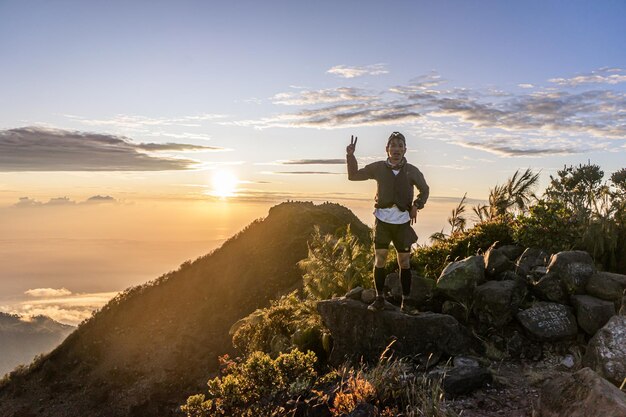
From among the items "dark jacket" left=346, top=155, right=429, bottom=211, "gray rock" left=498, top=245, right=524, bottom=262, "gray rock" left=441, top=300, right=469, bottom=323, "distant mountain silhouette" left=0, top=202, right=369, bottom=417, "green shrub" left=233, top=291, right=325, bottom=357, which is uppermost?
"dark jacket" left=346, top=155, right=429, bottom=211

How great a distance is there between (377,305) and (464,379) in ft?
7.36

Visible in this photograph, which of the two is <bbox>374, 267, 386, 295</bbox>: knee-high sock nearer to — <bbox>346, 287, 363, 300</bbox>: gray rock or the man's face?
<bbox>346, 287, 363, 300</bbox>: gray rock

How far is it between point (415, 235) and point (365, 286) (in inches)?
91.0

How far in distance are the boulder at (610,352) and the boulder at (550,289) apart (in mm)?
1694

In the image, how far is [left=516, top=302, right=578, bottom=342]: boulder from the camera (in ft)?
27.6

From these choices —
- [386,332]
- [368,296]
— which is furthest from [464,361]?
[368,296]

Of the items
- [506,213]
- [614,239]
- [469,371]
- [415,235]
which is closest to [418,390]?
[469,371]

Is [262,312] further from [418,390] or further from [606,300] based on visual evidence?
[606,300]

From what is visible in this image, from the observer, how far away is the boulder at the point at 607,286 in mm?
8789

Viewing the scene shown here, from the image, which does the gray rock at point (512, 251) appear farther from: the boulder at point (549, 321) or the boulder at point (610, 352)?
the boulder at point (610, 352)

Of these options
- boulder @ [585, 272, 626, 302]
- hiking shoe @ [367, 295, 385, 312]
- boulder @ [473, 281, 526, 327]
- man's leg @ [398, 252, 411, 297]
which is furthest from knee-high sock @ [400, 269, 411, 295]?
boulder @ [585, 272, 626, 302]

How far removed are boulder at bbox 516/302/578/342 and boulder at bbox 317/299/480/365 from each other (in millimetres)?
993

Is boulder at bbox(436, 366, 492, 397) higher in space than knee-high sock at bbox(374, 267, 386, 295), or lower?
lower

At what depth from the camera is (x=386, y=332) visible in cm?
852
